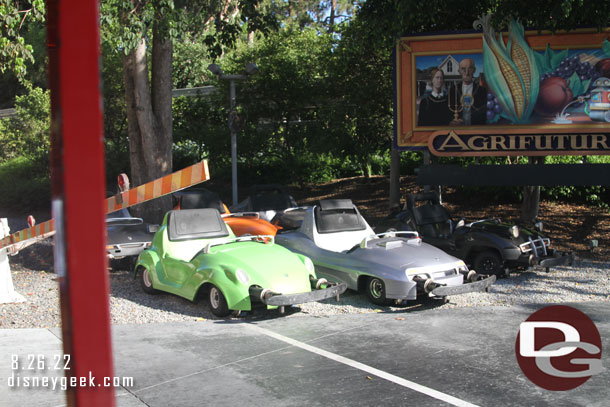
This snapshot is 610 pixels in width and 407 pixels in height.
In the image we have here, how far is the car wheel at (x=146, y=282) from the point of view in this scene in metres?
9.73

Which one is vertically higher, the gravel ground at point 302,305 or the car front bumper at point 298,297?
the car front bumper at point 298,297

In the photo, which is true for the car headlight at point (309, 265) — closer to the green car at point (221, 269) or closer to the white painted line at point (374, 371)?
the green car at point (221, 269)

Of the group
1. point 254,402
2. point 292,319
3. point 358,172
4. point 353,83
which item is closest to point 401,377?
point 254,402

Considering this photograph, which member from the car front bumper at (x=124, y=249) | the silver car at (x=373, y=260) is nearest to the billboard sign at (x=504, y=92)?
the silver car at (x=373, y=260)

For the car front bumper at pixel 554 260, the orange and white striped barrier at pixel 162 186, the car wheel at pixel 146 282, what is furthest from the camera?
the car front bumper at pixel 554 260

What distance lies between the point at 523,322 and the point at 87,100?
7.69 meters

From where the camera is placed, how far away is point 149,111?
15.0 meters

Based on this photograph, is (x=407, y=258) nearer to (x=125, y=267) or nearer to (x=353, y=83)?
(x=125, y=267)

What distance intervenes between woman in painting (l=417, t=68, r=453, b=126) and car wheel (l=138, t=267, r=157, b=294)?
767 centimetres

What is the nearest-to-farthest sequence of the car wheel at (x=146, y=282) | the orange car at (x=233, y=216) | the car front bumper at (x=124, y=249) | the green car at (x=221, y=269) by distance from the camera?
1. the green car at (x=221, y=269)
2. the car wheel at (x=146, y=282)
3. the car front bumper at (x=124, y=249)
4. the orange car at (x=233, y=216)

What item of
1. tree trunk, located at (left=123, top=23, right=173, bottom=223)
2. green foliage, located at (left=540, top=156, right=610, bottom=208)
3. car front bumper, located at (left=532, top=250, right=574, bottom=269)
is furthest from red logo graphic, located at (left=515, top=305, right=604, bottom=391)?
tree trunk, located at (left=123, top=23, right=173, bottom=223)

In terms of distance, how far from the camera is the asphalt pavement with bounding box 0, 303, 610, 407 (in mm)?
5371

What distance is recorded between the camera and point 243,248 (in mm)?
9023

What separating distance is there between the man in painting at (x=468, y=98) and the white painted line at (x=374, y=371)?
8.53 meters
